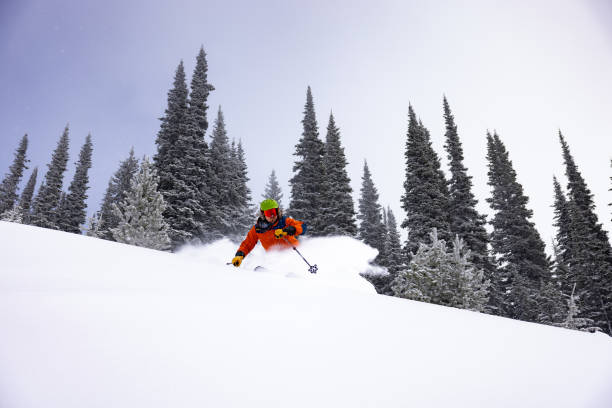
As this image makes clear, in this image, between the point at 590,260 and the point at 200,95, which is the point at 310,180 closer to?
the point at 200,95

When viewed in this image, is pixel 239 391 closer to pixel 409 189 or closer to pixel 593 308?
pixel 409 189

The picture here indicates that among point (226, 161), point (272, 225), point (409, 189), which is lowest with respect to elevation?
point (272, 225)

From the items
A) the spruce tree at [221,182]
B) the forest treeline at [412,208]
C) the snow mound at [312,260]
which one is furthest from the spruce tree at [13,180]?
the snow mound at [312,260]

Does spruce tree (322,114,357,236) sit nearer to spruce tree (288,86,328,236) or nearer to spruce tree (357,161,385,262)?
spruce tree (288,86,328,236)

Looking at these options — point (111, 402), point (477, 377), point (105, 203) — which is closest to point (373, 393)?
point (477, 377)

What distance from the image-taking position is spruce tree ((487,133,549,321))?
75.4ft

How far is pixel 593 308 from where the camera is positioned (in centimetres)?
2369

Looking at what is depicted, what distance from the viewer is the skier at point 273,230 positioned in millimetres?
6754

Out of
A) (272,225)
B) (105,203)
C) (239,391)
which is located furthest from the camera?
(105,203)

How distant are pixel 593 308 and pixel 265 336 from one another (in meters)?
32.4

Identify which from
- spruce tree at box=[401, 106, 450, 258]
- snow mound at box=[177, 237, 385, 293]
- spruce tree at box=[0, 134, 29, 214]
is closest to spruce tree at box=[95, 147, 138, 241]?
spruce tree at box=[0, 134, 29, 214]

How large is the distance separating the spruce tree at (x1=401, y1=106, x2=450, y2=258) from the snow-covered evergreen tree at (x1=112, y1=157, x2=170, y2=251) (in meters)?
14.3

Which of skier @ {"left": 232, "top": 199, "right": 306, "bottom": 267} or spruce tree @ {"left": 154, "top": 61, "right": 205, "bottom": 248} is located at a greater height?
spruce tree @ {"left": 154, "top": 61, "right": 205, "bottom": 248}

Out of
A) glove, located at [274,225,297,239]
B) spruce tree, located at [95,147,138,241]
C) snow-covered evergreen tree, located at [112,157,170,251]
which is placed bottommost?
glove, located at [274,225,297,239]
